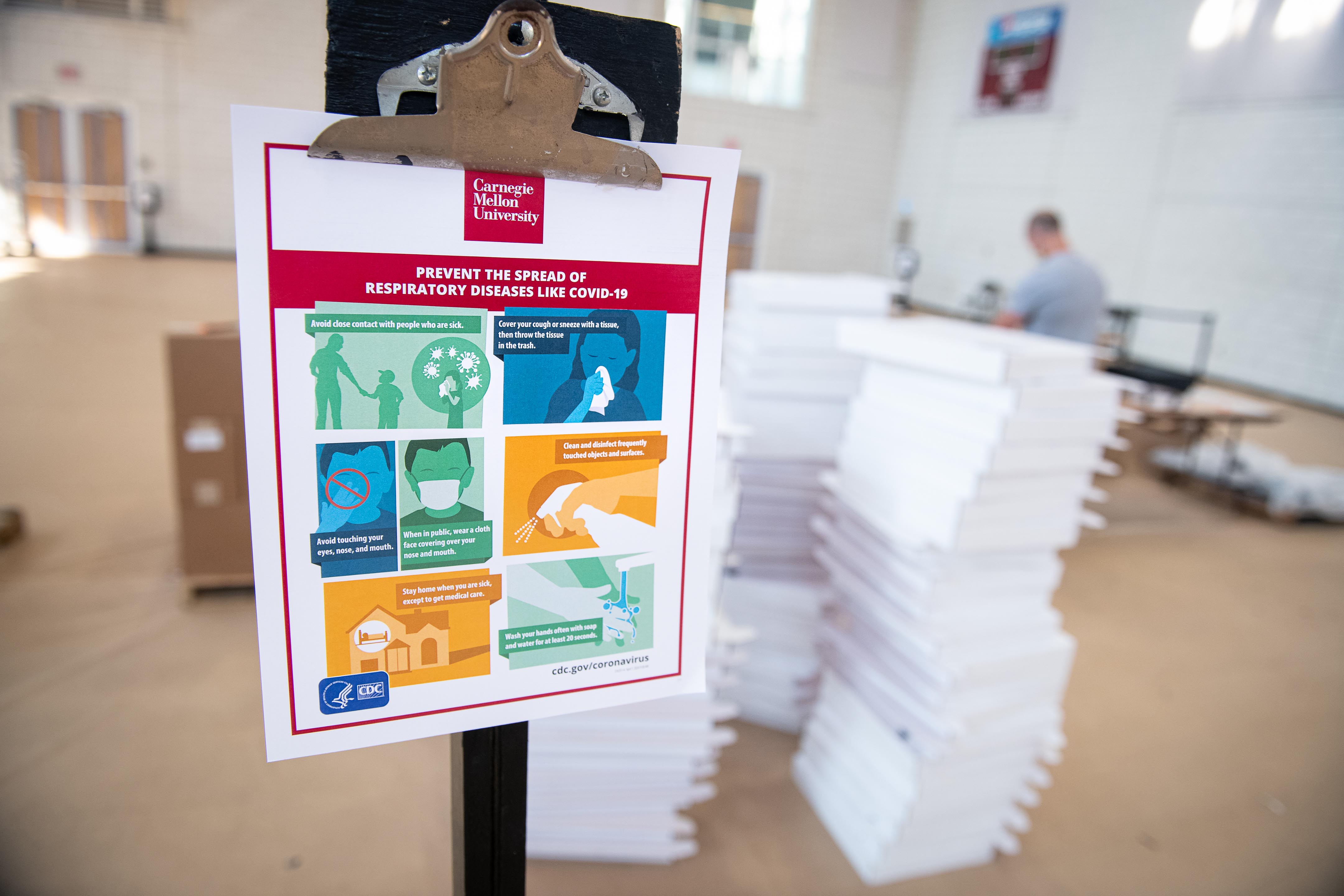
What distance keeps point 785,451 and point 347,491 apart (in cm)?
180

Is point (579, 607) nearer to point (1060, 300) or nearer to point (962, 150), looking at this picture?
point (1060, 300)

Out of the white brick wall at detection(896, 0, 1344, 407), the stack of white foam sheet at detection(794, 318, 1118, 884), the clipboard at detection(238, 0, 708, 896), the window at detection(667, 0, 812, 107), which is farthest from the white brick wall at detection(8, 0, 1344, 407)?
the clipboard at detection(238, 0, 708, 896)

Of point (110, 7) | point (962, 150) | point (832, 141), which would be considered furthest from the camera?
point (832, 141)

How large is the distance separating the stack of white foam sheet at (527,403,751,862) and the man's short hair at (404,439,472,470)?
1.10 meters

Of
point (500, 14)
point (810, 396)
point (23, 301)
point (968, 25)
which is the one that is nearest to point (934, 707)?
point (810, 396)

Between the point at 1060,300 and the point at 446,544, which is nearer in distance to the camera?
the point at 446,544

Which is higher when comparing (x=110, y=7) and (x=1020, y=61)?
(x=1020, y=61)

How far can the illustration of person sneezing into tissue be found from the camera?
673 millimetres

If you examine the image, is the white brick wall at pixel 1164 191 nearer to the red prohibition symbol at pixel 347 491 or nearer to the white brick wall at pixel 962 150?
the white brick wall at pixel 962 150

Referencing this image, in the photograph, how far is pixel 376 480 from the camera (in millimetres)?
634

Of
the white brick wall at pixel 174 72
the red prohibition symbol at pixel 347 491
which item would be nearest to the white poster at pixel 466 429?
the red prohibition symbol at pixel 347 491

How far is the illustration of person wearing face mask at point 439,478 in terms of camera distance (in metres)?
0.64

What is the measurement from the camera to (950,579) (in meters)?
1.75

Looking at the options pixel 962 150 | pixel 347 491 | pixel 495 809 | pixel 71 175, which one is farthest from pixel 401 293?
pixel 71 175
